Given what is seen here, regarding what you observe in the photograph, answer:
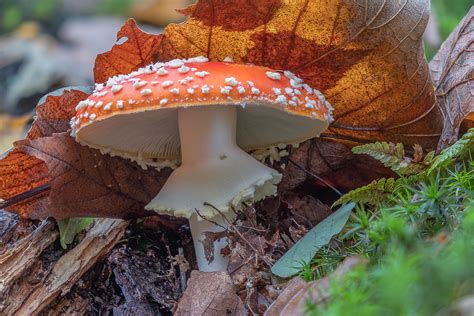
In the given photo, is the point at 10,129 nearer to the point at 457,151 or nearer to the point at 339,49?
the point at 339,49

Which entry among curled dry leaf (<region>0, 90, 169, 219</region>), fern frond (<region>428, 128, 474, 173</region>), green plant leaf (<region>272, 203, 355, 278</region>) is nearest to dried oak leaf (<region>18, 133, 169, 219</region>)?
curled dry leaf (<region>0, 90, 169, 219</region>)

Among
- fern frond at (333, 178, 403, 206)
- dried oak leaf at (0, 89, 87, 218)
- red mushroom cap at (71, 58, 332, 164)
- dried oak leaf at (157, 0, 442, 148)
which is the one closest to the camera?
red mushroom cap at (71, 58, 332, 164)

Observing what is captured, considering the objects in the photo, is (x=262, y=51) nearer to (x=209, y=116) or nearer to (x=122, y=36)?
(x=209, y=116)

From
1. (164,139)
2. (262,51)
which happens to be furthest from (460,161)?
(164,139)

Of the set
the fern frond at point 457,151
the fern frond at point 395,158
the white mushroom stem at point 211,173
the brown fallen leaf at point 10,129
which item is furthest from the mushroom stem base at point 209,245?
the brown fallen leaf at point 10,129

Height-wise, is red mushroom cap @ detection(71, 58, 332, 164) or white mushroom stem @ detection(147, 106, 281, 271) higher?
red mushroom cap @ detection(71, 58, 332, 164)

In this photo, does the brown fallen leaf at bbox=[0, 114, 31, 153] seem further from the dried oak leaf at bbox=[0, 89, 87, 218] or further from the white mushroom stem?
the white mushroom stem

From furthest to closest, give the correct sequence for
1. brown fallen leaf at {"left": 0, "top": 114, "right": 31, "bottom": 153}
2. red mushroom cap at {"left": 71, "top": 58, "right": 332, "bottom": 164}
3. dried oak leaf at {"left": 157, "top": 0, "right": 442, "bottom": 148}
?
brown fallen leaf at {"left": 0, "top": 114, "right": 31, "bottom": 153}
dried oak leaf at {"left": 157, "top": 0, "right": 442, "bottom": 148}
red mushroom cap at {"left": 71, "top": 58, "right": 332, "bottom": 164}
